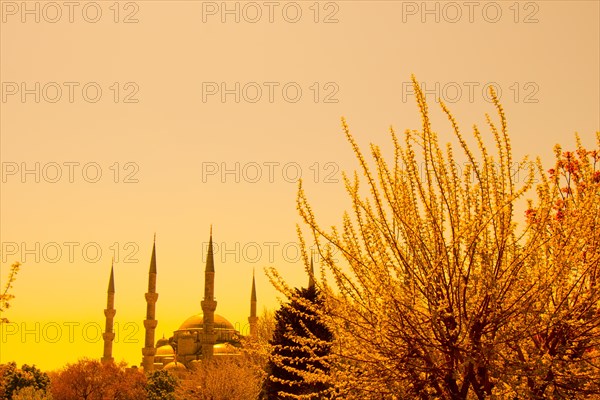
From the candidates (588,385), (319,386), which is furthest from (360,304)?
(319,386)

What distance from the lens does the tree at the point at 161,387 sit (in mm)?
47625

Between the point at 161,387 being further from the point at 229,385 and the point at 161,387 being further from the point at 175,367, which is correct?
the point at 175,367

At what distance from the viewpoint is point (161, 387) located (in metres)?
48.9

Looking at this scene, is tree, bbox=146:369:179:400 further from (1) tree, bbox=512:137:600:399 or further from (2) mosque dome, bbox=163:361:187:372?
(1) tree, bbox=512:137:600:399

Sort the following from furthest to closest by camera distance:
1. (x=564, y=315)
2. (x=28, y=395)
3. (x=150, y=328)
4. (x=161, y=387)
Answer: (x=150, y=328), (x=161, y=387), (x=28, y=395), (x=564, y=315)

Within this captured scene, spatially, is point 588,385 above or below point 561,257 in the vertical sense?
below

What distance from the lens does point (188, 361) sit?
7175 cm

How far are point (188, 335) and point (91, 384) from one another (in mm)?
24463

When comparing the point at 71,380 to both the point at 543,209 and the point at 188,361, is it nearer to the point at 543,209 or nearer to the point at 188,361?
the point at 188,361

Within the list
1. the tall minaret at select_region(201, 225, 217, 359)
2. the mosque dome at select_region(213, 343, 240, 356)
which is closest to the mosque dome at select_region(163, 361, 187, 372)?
the mosque dome at select_region(213, 343, 240, 356)

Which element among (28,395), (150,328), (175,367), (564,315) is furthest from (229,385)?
(564,315)

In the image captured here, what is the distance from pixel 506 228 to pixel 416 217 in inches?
32.1

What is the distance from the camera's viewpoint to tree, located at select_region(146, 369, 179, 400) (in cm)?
4762

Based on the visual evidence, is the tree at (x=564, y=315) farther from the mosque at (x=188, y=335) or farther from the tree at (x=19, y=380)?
the mosque at (x=188, y=335)
